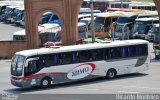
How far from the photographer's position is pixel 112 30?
53.4 m

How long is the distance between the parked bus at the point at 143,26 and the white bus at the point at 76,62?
2004 centimetres

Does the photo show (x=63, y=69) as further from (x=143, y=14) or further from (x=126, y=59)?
(x=143, y=14)

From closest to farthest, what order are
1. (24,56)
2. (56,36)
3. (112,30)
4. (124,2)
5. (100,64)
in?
(24,56)
(100,64)
(56,36)
(112,30)
(124,2)

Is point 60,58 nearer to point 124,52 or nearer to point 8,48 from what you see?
point 124,52

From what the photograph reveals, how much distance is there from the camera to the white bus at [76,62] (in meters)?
28.5

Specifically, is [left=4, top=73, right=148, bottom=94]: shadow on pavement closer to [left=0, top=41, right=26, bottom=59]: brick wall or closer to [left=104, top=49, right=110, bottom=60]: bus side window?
[left=104, top=49, right=110, bottom=60]: bus side window

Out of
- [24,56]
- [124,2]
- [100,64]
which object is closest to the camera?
[24,56]

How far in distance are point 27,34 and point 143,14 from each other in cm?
1712

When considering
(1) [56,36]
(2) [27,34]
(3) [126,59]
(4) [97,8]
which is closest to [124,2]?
(4) [97,8]

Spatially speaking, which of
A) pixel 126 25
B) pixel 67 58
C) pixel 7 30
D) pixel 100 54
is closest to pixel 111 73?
pixel 100 54

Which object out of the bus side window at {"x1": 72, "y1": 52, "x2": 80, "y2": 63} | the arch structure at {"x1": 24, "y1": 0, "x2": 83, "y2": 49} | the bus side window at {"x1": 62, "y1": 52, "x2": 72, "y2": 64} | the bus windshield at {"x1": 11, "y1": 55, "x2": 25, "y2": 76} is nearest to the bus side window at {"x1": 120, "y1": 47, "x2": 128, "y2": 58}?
the bus side window at {"x1": 72, "y1": 52, "x2": 80, "y2": 63}

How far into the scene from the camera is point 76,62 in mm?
29922

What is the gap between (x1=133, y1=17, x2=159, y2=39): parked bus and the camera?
5194 centimetres

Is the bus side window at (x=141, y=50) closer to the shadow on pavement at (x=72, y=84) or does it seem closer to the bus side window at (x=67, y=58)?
the shadow on pavement at (x=72, y=84)
